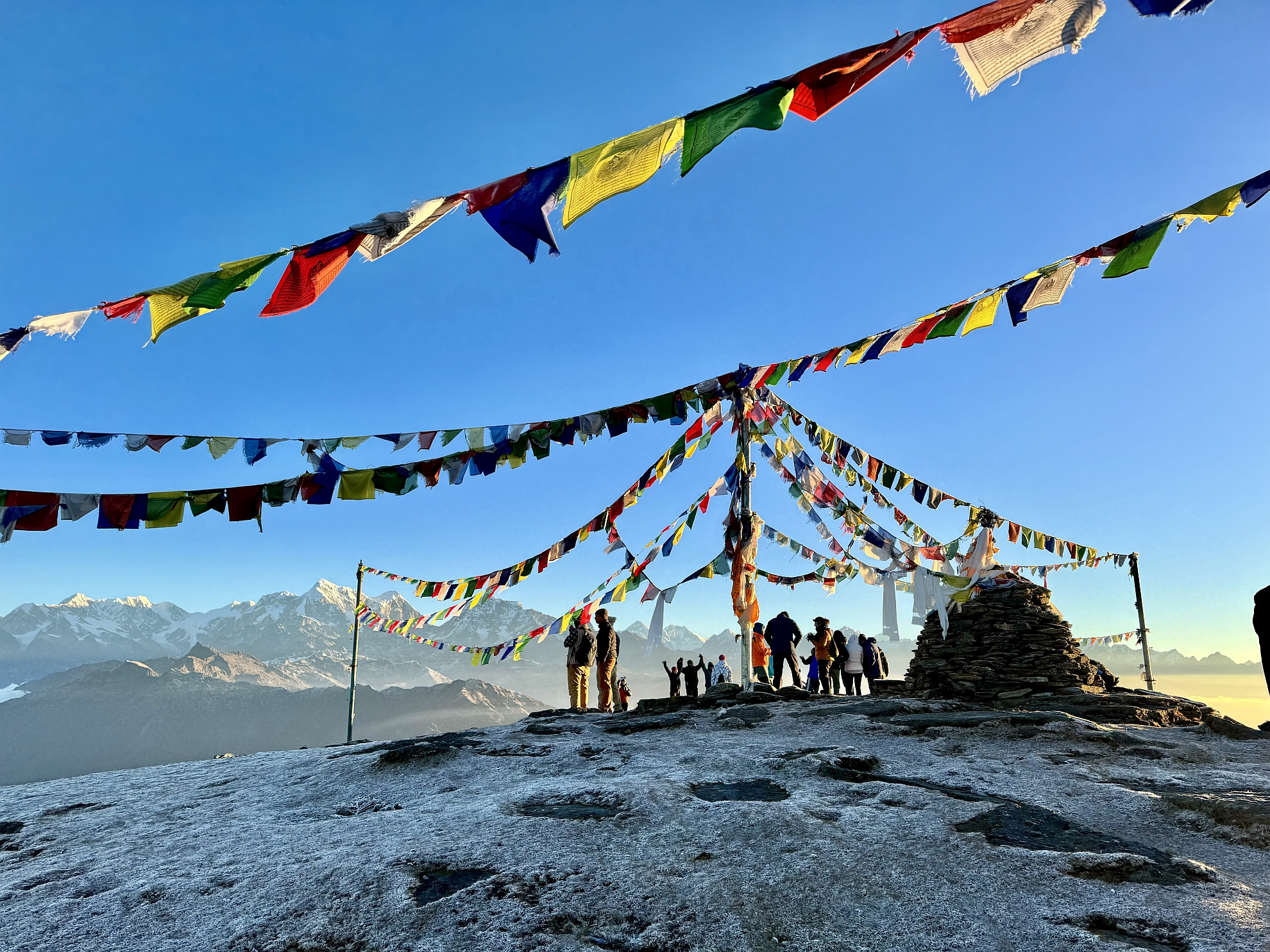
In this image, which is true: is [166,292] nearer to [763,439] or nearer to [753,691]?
[753,691]

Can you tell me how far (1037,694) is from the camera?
444 inches

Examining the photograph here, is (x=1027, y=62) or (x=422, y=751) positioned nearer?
(x=1027, y=62)

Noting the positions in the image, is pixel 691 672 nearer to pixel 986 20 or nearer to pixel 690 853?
pixel 690 853

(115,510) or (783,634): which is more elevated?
(115,510)

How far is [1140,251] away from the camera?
750 cm

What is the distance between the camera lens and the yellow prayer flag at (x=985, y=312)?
9011mm

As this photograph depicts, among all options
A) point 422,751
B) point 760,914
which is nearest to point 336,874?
point 760,914

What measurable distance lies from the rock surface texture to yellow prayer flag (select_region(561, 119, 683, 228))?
4457mm

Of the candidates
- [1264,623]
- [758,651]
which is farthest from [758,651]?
[1264,623]

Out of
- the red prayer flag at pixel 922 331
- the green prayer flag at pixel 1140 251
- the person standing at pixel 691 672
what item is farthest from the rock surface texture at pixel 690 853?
the person standing at pixel 691 672

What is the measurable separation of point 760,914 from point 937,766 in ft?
12.9

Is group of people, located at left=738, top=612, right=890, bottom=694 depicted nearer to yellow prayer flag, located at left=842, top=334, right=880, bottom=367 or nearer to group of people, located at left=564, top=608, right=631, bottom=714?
group of people, located at left=564, top=608, right=631, bottom=714

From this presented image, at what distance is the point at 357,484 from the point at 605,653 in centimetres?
546

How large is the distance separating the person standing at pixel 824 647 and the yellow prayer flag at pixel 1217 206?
9877 millimetres
